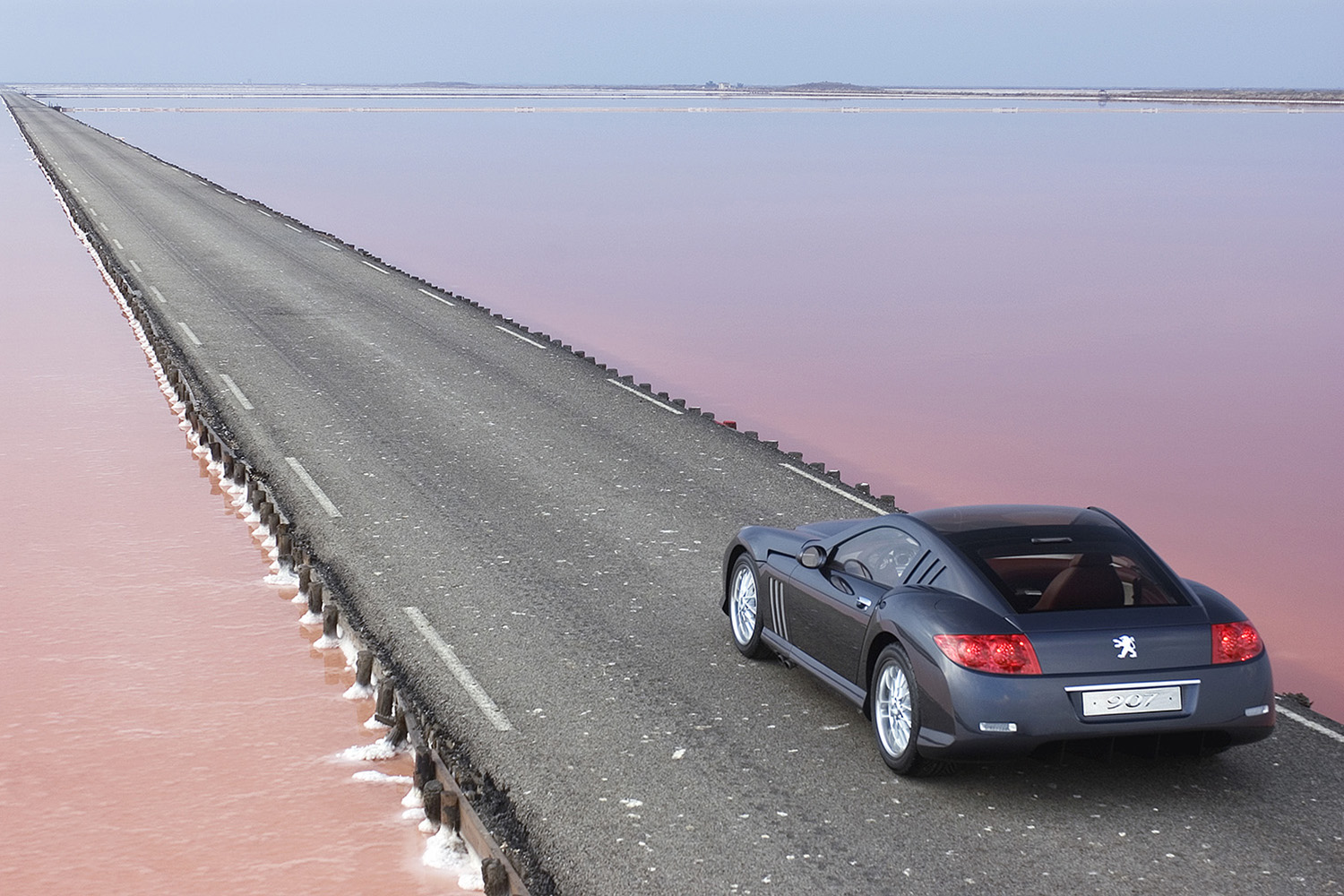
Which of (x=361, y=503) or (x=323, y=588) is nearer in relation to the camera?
(x=323, y=588)

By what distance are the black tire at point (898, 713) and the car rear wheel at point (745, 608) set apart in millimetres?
1621

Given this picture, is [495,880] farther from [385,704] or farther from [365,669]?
[365,669]

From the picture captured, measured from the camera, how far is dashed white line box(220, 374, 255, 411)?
18.9 m

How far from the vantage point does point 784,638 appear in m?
9.62

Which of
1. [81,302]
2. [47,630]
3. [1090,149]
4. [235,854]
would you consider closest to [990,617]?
[235,854]

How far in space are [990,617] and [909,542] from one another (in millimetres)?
971

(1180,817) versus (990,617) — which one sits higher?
(990,617)

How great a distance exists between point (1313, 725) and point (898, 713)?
2.89 meters

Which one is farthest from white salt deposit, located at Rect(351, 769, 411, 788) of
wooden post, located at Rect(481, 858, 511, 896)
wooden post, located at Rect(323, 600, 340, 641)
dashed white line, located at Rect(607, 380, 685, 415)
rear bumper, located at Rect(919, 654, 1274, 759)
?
dashed white line, located at Rect(607, 380, 685, 415)

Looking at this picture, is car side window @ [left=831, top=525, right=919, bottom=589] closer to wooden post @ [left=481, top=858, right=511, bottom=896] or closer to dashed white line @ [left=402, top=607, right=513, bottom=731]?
dashed white line @ [left=402, top=607, right=513, bottom=731]

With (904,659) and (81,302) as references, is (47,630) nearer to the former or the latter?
(904,659)

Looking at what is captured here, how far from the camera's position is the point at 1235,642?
7.80 metres

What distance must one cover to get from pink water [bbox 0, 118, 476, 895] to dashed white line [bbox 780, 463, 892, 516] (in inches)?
217

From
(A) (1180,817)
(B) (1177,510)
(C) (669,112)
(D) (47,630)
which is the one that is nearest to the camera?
(A) (1180,817)
